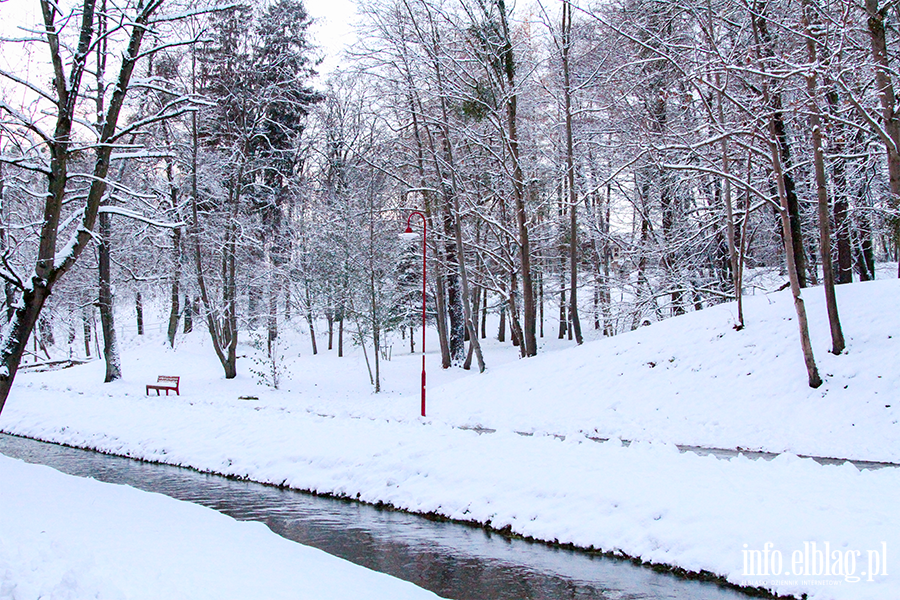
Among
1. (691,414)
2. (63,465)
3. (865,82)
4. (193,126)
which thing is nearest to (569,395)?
(691,414)

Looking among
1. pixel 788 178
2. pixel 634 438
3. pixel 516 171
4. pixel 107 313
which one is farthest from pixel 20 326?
pixel 107 313

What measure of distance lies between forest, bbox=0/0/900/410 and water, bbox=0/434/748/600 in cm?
622

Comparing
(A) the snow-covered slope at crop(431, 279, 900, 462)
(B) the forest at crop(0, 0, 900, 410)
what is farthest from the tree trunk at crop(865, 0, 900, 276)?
(A) the snow-covered slope at crop(431, 279, 900, 462)

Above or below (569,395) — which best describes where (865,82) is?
above

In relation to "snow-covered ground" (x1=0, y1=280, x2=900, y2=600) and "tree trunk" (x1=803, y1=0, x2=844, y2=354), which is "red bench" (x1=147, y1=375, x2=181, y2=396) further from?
"tree trunk" (x1=803, y1=0, x2=844, y2=354)

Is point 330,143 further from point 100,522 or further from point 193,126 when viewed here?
point 100,522

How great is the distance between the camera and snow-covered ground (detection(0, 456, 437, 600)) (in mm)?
4805

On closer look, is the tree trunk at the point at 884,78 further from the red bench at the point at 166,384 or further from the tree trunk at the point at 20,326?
the red bench at the point at 166,384

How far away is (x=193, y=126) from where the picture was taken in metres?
22.9

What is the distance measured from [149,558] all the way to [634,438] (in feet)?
32.4

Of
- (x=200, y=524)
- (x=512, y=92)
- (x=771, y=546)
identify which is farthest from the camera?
(x=512, y=92)

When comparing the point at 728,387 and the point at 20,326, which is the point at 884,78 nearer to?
Result: the point at 728,387

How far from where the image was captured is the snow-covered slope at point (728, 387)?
1185 centimetres

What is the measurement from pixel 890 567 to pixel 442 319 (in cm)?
2053
